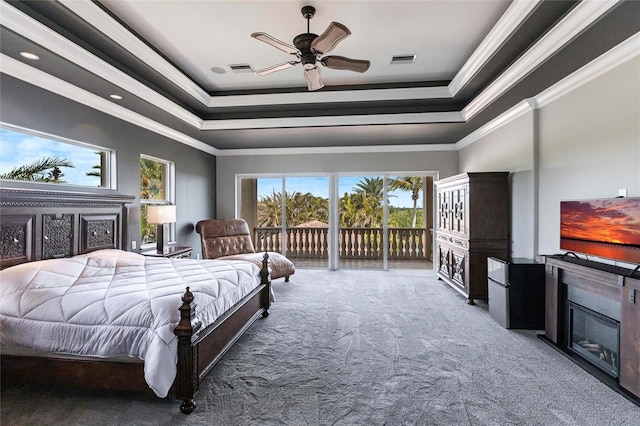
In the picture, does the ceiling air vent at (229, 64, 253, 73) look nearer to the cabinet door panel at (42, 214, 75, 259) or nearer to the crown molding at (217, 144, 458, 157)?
the cabinet door panel at (42, 214, 75, 259)

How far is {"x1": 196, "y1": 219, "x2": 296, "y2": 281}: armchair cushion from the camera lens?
522 cm

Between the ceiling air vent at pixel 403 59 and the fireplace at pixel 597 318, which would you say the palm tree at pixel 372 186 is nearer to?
the ceiling air vent at pixel 403 59

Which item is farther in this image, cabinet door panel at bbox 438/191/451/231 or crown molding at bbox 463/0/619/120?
cabinet door panel at bbox 438/191/451/231

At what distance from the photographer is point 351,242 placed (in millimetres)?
7309

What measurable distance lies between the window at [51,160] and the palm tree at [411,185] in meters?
5.00

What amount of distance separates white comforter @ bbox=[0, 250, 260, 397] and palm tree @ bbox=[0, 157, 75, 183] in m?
0.98

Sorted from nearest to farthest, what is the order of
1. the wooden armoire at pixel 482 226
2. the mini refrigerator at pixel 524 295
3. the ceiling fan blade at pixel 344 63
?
the ceiling fan blade at pixel 344 63 → the mini refrigerator at pixel 524 295 → the wooden armoire at pixel 482 226

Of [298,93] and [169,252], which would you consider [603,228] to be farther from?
[169,252]

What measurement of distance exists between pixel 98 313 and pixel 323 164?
5126 millimetres

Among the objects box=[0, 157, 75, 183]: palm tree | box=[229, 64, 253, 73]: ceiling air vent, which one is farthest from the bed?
box=[229, 64, 253, 73]: ceiling air vent

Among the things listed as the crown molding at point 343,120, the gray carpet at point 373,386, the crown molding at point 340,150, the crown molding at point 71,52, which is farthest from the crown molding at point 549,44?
the crown molding at point 71,52

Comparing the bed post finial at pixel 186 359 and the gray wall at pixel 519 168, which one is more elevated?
the gray wall at pixel 519 168

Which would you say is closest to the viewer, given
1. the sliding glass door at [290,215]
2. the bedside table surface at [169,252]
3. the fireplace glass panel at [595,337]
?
the fireplace glass panel at [595,337]

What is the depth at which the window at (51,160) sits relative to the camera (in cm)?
284
